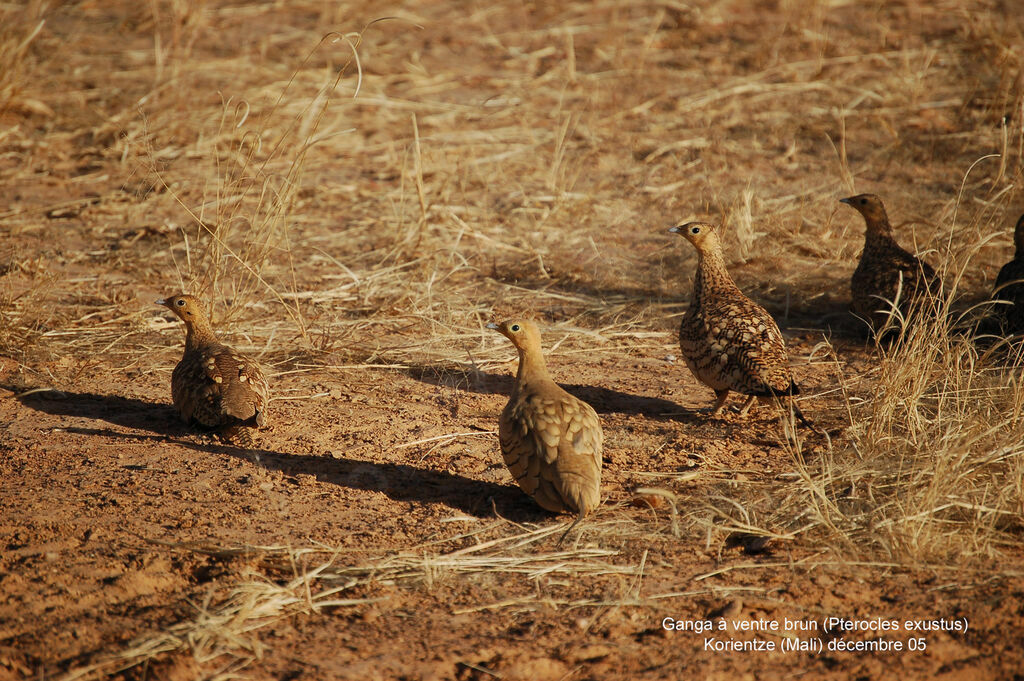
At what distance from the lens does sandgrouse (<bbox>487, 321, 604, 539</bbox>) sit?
4094mm

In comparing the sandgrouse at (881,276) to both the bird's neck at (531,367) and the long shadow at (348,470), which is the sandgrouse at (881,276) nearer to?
the bird's neck at (531,367)

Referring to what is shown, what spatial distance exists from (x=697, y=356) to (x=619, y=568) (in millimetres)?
1826

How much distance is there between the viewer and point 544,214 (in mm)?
8156

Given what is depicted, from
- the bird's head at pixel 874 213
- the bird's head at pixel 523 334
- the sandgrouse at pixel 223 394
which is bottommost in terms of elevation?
the sandgrouse at pixel 223 394

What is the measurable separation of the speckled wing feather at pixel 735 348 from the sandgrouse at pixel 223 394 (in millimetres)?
2407

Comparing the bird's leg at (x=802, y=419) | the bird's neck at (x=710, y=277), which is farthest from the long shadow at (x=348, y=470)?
the bird's neck at (x=710, y=277)

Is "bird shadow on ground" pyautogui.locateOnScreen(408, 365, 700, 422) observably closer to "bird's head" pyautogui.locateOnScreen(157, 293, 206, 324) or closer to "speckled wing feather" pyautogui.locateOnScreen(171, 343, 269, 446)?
"speckled wing feather" pyautogui.locateOnScreen(171, 343, 269, 446)

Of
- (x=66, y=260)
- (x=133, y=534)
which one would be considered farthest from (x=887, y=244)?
(x=66, y=260)

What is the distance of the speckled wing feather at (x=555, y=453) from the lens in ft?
13.4

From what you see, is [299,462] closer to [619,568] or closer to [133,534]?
[133,534]

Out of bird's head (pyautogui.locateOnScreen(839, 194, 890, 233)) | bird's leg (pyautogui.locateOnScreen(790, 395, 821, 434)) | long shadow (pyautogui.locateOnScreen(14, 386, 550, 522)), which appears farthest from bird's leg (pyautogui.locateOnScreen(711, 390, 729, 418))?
bird's head (pyautogui.locateOnScreen(839, 194, 890, 233))

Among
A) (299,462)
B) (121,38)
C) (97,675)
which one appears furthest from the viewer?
(121,38)

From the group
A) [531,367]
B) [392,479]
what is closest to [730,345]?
[531,367]

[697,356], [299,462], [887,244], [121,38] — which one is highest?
[121,38]
